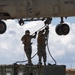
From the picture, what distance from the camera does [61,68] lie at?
17.7 meters

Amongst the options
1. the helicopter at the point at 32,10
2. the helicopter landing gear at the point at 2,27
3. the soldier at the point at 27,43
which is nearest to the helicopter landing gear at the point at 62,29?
the helicopter at the point at 32,10

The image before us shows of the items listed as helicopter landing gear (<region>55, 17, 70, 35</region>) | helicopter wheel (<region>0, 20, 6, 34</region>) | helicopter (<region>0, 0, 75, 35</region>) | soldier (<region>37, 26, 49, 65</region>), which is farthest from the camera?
helicopter landing gear (<region>55, 17, 70, 35</region>)

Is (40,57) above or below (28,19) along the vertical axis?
below

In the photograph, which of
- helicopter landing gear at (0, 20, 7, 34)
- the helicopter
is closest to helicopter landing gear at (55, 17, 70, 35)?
the helicopter

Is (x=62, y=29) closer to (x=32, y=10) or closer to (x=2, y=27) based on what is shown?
(x=32, y=10)

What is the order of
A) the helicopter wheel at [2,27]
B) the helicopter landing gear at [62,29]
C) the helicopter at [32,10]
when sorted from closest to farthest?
the helicopter wheel at [2,27] < the helicopter at [32,10] < the helicopter landing gear at [62,29]

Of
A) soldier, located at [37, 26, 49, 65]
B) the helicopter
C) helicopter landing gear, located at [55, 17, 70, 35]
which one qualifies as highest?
the helicopter

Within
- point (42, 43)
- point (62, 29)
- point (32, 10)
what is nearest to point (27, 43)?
point (42, 43)

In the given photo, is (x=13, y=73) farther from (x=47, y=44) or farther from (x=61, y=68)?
(x=47, y=44)

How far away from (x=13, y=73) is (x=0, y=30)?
238 inches

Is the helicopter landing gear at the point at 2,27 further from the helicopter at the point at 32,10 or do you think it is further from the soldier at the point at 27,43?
the soldier at the point at 27,43

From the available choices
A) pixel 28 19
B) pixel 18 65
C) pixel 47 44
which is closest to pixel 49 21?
pixel 28 19

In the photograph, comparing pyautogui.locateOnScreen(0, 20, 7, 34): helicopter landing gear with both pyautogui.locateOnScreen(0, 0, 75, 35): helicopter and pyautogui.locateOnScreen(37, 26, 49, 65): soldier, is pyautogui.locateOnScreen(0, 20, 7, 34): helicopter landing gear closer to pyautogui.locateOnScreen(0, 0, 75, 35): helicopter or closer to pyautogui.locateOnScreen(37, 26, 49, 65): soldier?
pyautogui.locateOnScreen(0, 0, 75, 35): helicopter

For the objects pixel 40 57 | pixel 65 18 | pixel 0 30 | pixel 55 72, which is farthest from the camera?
pixel 65 18
